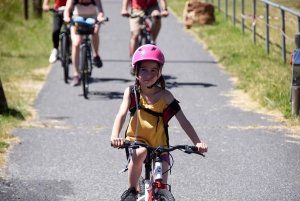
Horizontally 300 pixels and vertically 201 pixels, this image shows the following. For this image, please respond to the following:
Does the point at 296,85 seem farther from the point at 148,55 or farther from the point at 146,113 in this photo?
the point at 148,55

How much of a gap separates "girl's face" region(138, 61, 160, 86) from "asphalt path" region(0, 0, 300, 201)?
67.8 inches

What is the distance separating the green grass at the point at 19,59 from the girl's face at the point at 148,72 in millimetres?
3022

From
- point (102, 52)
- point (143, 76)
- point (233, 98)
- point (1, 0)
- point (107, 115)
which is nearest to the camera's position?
point (143, 76)

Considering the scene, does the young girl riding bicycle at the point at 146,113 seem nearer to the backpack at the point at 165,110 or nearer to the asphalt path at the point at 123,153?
the backpack at the point at 165,110

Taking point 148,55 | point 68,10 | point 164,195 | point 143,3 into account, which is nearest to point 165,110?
point 148,55

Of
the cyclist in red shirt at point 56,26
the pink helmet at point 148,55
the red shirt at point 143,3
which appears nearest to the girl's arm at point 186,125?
the pink helmet at point 148,55

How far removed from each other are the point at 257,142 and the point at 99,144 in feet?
5.74

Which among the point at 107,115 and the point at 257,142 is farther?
the point at 107,115

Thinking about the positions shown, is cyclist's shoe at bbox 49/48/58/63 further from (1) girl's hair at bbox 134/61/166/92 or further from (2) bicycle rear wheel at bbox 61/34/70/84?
(1) girl's hair at bbox 134/61/166/92

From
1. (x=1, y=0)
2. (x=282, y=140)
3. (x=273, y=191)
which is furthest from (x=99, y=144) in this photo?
(x=1, y=0)

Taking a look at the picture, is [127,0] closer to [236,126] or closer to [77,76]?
[77,76]

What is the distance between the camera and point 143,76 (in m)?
5.40

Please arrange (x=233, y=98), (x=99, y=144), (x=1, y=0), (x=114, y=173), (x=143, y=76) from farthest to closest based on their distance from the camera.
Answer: (x=1, y=0), (x=233, y=98), (x=99, y=144), (x=114, y=173), (x=143, y=76)

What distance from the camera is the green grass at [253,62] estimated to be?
11438mm
